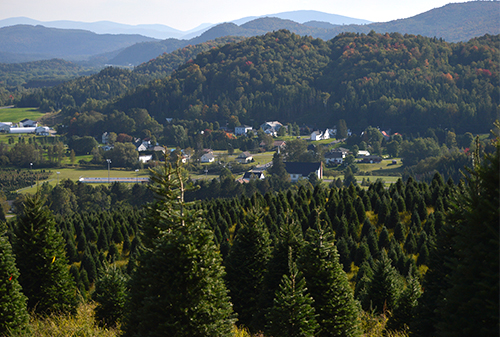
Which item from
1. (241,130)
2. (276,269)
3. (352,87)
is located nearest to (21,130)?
(241,130)

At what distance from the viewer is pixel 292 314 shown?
44.7 feet

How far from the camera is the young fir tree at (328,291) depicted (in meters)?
14.8

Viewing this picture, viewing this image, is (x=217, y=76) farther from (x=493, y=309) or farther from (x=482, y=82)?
(x=493, y=309)

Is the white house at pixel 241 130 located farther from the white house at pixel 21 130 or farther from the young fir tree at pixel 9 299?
the young fir tree at pixel 9 299

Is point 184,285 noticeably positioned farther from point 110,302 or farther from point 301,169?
point 301,169

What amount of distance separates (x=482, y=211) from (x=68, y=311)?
55.2 ft

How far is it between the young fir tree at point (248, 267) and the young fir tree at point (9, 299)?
7078mm

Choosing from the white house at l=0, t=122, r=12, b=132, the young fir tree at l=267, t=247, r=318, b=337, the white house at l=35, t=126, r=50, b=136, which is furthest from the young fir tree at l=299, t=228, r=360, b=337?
the white house at l=0, t=122, r=12, b=132

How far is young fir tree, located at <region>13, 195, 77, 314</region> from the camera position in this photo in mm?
19922

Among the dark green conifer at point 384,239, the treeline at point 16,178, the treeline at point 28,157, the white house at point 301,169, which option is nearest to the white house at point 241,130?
the white house at point 301,169

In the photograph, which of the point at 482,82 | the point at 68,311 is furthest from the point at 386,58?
the point at 68,311

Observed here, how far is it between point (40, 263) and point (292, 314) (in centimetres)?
1168

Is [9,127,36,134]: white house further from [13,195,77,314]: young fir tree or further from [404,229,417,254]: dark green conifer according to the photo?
[13,195,77,314]: young fir tree

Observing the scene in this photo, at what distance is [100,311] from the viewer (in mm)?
18812
